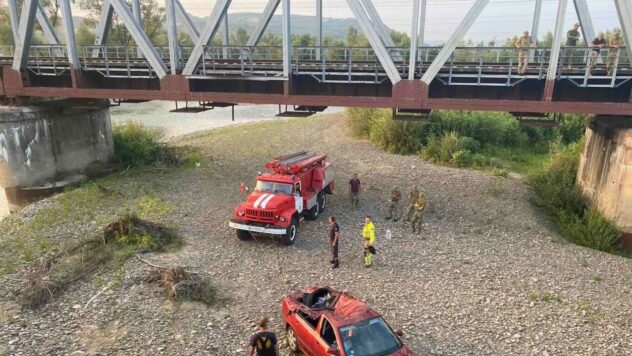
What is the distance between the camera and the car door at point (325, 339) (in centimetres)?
791

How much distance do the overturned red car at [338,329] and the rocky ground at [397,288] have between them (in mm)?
1207

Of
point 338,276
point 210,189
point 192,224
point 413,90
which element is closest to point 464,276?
point 338,276

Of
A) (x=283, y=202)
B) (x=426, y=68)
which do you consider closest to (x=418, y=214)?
(x=283, y=202)

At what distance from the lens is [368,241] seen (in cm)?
1262

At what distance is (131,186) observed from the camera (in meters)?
20.2

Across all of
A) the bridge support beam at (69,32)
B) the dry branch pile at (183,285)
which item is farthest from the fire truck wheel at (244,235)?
the bridge support beam at (69,32)

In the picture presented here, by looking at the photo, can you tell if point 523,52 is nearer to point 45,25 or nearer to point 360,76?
point 360,76

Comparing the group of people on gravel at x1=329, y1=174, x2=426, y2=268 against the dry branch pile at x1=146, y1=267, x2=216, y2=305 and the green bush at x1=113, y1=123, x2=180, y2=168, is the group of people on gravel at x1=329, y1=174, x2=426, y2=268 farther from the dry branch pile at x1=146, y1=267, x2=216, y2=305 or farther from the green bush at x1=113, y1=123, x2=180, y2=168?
the green bush at x1=113, y1=123, x2=180, y2=168

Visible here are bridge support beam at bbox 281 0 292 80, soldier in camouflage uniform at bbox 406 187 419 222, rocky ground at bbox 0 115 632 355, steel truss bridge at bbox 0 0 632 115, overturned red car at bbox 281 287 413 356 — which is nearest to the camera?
overturned red car at bbox 281 287 413 356

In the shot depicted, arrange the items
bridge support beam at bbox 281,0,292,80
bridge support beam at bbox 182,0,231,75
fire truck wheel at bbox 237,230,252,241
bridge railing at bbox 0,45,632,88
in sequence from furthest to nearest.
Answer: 1. bridge support beam at bbox 182,0,231,75
2. bridge support beam at bbox 281,0,292,80
3. bridge railing at bbox 0,45,632,88
4. fire truck wheel at bbox 237,230,252,241

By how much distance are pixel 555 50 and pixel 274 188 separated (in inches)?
400

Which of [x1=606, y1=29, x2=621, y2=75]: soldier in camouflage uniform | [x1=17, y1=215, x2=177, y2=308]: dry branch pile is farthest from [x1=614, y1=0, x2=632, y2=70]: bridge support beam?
[x1=17, y1=215, x2=177, y2=308]: dry branch pile

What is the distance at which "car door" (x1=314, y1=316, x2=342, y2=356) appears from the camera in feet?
26.0

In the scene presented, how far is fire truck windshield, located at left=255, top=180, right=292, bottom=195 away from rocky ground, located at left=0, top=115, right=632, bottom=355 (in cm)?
167
